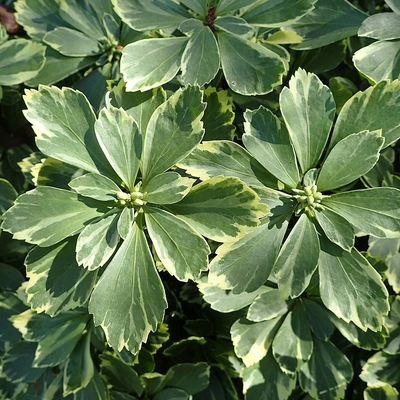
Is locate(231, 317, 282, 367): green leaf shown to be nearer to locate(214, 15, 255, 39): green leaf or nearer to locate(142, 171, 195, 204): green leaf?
locate(142, 171, 195, 204): green leaf

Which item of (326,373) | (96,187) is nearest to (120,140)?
(96,187)

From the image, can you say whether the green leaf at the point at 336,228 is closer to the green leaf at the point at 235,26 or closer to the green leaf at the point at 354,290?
the green leaf at the point at 354,290

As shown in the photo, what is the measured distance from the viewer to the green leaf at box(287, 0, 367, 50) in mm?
1072

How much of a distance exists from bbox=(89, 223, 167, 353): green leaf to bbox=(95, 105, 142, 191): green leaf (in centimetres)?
12

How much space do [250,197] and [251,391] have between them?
0.62 meters

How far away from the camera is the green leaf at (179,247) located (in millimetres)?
773

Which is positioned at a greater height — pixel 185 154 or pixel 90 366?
pixel 185 154

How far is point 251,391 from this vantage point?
1.14 m

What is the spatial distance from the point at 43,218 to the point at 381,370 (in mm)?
954

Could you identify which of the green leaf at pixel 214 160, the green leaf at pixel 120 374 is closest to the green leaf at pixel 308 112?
the green leaf at pixel 214 160

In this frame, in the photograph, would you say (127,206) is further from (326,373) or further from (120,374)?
(326,373)

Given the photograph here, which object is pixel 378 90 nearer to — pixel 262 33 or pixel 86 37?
pixel 262 33

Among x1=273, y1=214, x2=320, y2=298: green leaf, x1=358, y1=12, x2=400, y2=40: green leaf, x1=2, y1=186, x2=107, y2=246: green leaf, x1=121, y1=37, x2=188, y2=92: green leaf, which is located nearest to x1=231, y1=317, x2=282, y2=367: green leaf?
x1=273, y1=214, x2=320, y2=298: green leaf

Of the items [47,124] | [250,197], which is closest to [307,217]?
[250,197]
